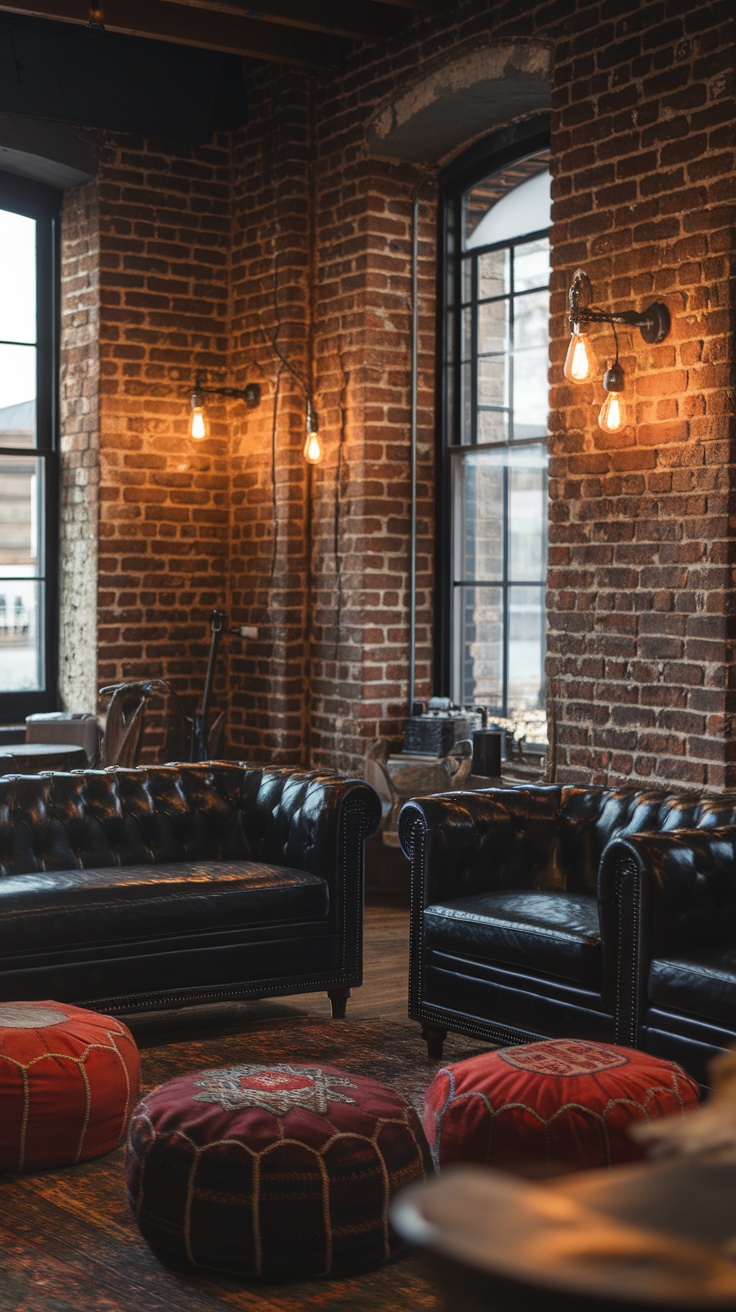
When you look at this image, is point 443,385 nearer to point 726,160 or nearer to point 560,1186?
point 726,160

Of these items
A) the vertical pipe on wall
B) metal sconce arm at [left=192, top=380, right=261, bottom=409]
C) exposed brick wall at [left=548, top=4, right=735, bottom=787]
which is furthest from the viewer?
metal sconce arm at [left=192, top=380, right=261, bottom=409]

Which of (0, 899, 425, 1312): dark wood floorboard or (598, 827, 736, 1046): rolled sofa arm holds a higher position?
(598, 827, 736, 1046): rolled sofa arm

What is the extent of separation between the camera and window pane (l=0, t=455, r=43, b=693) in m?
7.36

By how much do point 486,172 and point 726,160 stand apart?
6.65ft

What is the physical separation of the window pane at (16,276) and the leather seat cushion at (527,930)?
4231 millimetres

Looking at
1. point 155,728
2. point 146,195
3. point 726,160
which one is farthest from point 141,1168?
point 146,195

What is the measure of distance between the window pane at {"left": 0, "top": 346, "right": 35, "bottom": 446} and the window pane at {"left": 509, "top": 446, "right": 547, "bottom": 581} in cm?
254

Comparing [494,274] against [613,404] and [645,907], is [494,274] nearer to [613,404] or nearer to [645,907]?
[613,404]

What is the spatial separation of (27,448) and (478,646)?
255cm

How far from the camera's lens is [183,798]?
16.4ft

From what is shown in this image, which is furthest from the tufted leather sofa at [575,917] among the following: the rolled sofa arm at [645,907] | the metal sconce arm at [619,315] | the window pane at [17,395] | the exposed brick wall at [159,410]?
the window pane at [17,395]

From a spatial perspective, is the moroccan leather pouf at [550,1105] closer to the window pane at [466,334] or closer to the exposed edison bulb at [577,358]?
the exposed edison bulb at [577,358]

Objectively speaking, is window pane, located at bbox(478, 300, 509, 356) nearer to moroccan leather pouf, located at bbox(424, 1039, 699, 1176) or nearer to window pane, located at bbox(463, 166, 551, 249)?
window pane, located at bbox(463, 166, 551, 249)

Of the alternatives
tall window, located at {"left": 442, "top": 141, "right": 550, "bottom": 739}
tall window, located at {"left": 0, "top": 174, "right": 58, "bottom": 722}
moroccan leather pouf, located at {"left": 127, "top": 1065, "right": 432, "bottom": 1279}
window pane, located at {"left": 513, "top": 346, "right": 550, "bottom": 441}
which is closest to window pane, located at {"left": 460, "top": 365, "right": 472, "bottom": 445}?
tall window, located at {"left": 442, "top": 141, "right": 550, "bottom": 739}
